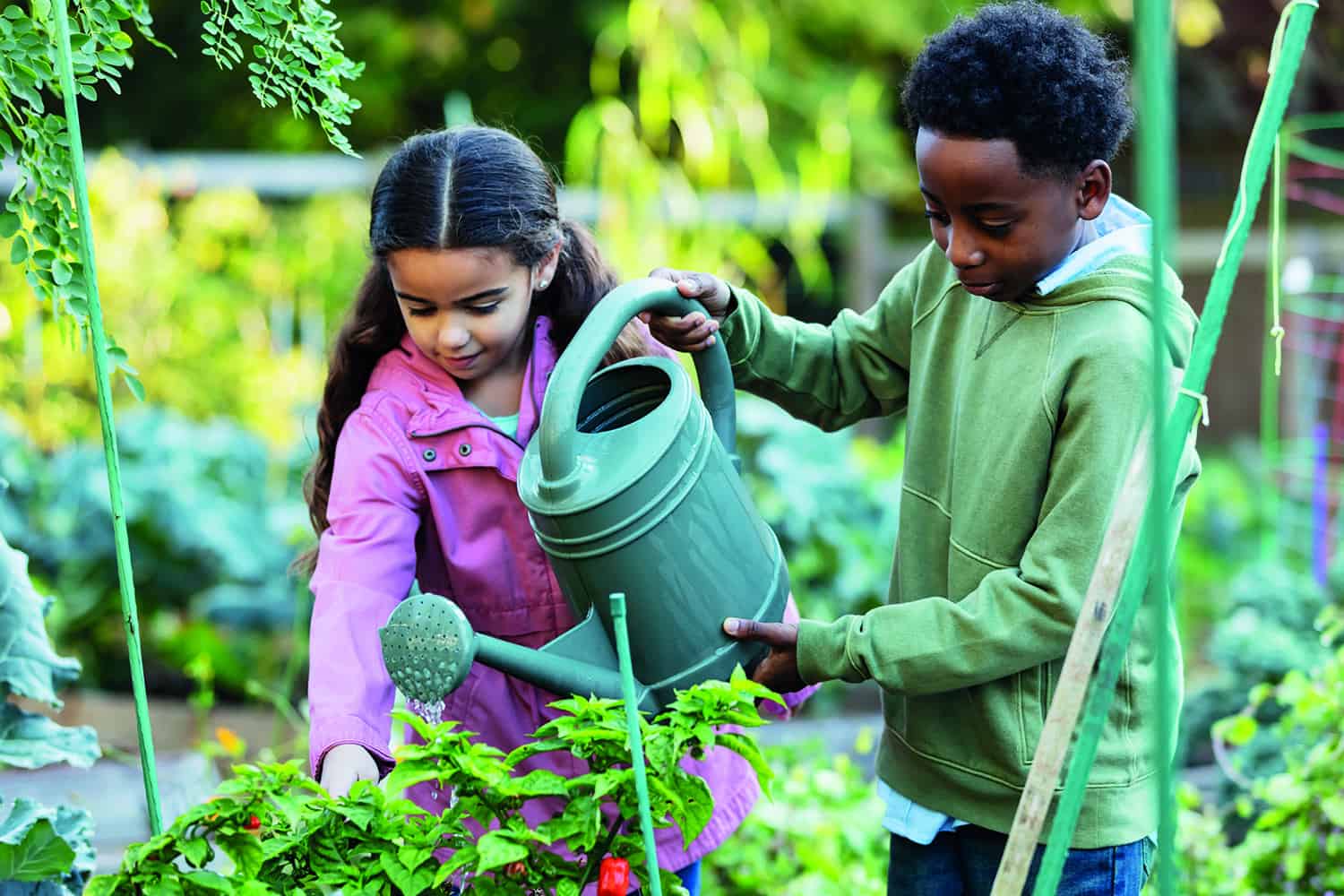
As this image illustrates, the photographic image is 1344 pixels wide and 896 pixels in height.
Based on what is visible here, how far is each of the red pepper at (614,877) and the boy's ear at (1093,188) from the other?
2.46ft

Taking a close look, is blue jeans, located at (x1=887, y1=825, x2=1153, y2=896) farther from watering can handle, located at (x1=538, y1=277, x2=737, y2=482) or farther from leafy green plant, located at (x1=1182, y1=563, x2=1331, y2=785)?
leafy green plant, located at (x1=1182, y1=563, x2=1331, y2=785)

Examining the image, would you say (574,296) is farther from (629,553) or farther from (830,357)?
(629,553)

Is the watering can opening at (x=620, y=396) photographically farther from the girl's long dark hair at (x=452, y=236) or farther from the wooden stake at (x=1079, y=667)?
the wooden stake at (x=1079, y=667)

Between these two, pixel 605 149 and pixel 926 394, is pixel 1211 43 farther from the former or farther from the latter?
pixel 926 394

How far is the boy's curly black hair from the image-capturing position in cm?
138

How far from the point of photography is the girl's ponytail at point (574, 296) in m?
1.72

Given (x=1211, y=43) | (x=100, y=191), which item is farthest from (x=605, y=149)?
(x=1211, y=43)

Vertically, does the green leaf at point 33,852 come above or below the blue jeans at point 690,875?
above

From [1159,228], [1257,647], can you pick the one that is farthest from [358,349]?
[1257,647]

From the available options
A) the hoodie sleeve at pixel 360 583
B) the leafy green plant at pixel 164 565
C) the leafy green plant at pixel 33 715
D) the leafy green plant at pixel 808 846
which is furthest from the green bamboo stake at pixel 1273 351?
the leafy green plant at pixel 164 565

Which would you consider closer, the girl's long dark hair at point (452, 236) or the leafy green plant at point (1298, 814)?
the girl's long dark hair at point (452, 236)

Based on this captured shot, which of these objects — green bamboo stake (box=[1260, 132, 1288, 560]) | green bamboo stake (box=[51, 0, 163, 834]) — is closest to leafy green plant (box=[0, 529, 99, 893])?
green bamboo stake (box=[51, 0, 163, 834])

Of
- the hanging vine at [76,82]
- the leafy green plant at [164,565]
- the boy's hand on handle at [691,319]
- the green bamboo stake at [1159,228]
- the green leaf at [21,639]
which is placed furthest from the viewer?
the leafy green plant at [164,565]

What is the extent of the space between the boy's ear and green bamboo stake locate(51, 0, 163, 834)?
929mm
